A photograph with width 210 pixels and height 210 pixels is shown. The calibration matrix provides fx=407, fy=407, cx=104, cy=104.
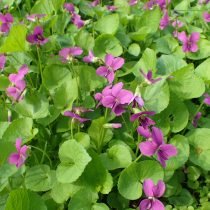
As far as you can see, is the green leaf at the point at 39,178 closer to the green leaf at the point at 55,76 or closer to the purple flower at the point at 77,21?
the green leaf at the point at 55,76

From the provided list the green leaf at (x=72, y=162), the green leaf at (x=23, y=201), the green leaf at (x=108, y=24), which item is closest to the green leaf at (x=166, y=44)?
the green leaf at (x=108, y=24)

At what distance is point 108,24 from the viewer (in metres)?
2.12

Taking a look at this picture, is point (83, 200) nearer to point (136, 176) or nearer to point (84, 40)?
point (136, 176)

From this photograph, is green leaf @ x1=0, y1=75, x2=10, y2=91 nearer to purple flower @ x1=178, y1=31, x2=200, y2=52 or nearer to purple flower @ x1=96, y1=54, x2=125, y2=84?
purple flower @ x1=96, y1=54, x2=125, y2=84

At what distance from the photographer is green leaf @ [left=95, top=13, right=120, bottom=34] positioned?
2078mm

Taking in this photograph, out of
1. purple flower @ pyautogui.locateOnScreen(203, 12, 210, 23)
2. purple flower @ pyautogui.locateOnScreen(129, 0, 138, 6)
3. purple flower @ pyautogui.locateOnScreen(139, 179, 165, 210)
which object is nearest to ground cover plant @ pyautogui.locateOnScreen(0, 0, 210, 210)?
purple flower @ pyautogui.locateOnScreen(139, 179, 165, 210)

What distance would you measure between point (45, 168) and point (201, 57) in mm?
981

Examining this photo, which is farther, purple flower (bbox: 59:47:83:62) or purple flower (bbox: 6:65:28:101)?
purple flower (bbox: 59:47:83:62)

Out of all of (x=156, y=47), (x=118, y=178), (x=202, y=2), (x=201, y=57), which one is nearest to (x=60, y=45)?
(x=156, y=47)

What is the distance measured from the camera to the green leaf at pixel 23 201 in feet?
3.79

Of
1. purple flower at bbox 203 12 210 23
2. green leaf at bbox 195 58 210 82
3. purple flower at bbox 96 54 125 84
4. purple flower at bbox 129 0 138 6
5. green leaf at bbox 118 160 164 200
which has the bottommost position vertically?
purple flower at bbox 203 12 210 23

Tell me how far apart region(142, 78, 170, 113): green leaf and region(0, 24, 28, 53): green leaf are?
56cm

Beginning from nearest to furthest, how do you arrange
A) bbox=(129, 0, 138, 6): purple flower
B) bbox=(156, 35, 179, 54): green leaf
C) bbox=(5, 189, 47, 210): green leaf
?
bbox=(5, 189, 47, 210): green leaf, bbox=(156, 35, 179, 54): green leaf, bbox=(129, 0, 138, 6): purple flower

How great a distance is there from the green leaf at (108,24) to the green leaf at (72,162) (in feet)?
3.01
